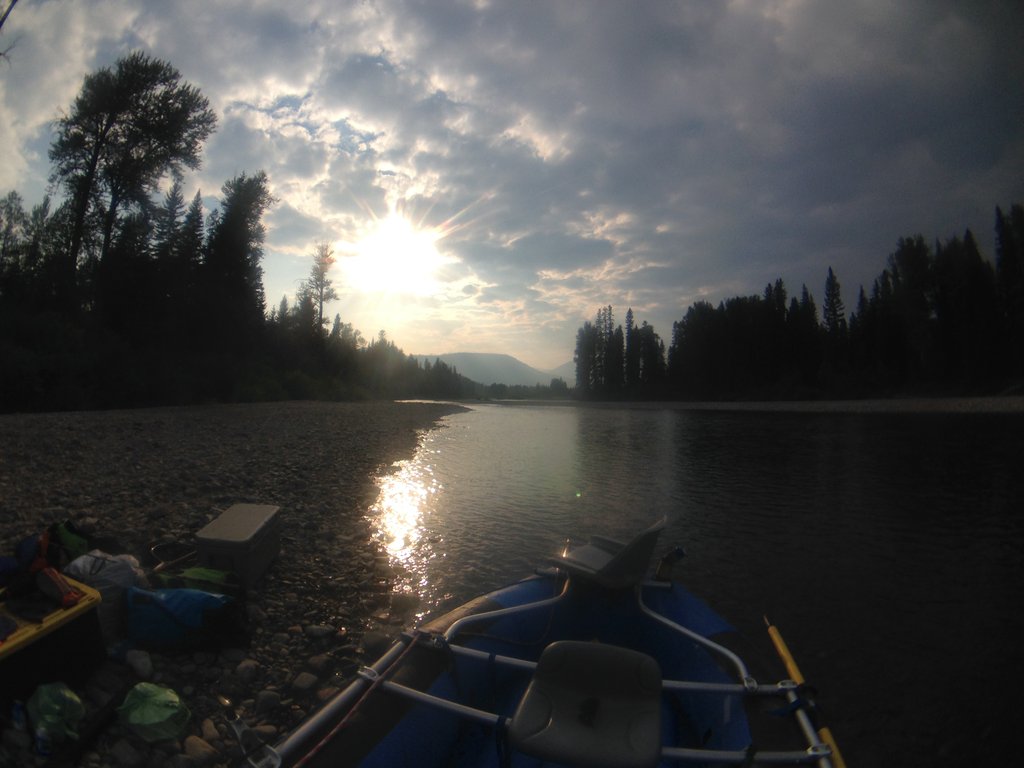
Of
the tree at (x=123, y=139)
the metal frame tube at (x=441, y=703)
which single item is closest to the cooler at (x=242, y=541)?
the metal frame tube at (x=441, y=703)

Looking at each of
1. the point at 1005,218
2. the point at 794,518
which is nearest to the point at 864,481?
the point at 794,518

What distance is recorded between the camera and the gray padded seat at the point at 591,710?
7.45 ft

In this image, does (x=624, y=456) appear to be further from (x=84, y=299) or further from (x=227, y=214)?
(x=227, y=214)

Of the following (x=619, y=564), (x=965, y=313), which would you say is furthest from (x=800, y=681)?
(x=965, y=313)

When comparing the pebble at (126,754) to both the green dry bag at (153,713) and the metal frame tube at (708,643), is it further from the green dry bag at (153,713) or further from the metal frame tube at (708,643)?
the metal frame tube at (708,643)

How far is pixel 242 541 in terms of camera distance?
508cm

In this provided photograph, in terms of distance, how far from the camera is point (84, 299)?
26.4 metres

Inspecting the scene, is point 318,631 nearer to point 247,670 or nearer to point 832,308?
point 247,670

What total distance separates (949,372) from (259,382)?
78.2 meters

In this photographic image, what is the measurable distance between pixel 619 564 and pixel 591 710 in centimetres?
191

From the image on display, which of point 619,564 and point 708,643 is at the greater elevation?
point 619,564

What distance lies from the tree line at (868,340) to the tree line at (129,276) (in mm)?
76857

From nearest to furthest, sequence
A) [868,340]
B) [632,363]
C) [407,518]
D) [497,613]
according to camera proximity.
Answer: [497,613]
[407,518]
[868,340]
[632,363]

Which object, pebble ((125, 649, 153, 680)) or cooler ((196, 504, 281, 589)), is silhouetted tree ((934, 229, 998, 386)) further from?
pebble ((125, 649, 153, 680))
